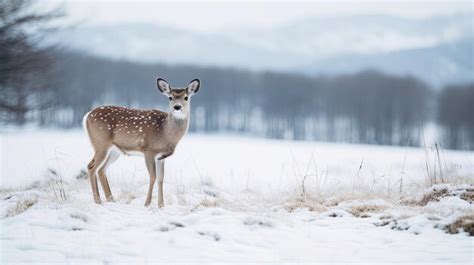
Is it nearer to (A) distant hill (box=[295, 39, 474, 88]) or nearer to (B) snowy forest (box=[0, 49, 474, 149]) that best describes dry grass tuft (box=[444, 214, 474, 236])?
(B) snowy forest (box=[0, 49, 474, 149])

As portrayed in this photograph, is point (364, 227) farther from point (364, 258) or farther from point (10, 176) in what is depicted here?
point (10, 176)

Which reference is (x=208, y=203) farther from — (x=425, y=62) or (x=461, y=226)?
(x=425, y=62)

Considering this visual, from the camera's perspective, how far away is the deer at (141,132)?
8172mm

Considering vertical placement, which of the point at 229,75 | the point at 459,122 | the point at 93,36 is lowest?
the point at 459,122

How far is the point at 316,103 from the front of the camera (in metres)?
70.8

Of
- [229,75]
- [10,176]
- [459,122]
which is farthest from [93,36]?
[10,176]

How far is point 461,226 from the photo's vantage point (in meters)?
5.89

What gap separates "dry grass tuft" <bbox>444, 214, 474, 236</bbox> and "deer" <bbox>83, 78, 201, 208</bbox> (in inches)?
163

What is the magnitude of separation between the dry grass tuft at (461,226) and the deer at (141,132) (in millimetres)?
4137

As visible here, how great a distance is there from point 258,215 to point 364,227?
4.20 ft

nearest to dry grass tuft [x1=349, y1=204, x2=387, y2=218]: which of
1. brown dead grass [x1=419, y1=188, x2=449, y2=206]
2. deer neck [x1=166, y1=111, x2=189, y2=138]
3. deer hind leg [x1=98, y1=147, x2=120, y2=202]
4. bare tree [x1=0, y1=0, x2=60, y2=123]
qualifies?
brown dead grass [x1=419, y1=188, x2=449, y2=206]

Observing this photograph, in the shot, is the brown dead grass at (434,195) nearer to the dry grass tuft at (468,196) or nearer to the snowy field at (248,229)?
the snowy field at (248,229)

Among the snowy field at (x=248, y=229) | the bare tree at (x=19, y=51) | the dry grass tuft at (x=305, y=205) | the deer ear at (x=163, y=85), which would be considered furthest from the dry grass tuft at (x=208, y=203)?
the bare tree at (x=19, y=51)

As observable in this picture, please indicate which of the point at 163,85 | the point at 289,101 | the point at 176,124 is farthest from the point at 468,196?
the point at 289,101
